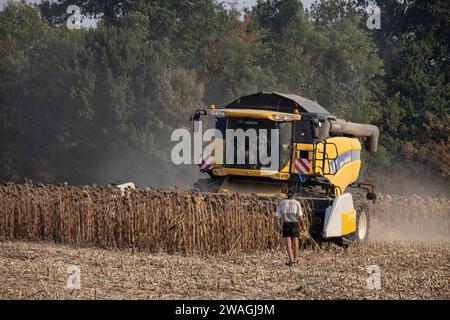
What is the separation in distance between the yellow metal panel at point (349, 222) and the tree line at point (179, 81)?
20.0 meters

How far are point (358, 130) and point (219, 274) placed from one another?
908 centimetres

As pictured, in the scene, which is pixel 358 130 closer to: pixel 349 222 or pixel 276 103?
pixel 276 103

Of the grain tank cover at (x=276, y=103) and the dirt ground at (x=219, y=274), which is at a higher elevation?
the grain tank cover at (x=276, y=103)

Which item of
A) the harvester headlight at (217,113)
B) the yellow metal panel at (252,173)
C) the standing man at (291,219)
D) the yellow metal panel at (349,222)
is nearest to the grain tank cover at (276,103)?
the harvester headlight at (217,113)

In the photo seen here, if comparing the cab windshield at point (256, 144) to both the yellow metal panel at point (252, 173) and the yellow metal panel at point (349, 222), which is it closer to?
the yellow metal panel at point (252, 173)

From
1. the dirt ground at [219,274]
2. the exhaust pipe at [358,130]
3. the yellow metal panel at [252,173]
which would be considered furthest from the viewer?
the exhaust pipe at [358,130]

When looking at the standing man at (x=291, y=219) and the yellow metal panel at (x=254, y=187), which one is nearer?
the standing man at (x=291, y=219)

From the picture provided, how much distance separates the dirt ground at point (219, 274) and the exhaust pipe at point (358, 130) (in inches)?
133

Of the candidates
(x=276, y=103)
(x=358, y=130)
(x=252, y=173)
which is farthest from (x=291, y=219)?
(x=358, y=130)

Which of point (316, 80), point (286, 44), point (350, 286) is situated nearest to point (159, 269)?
point (350, 286)

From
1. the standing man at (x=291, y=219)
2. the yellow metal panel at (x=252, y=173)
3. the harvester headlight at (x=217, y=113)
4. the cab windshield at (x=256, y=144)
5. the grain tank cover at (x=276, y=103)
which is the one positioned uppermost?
the grain tank cover at (x=276, y=103)

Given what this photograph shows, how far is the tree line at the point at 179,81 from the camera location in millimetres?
40375

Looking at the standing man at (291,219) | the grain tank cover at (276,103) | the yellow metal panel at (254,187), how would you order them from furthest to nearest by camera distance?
the grain tank cover at (276,103)
the yellow metal panel at (254,187)
the standing man at (291,219)
